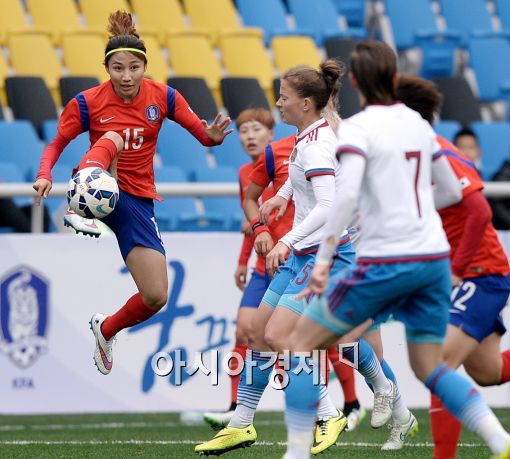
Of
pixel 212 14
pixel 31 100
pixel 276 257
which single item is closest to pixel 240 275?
pixel 276 257

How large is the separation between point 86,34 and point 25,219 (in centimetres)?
425

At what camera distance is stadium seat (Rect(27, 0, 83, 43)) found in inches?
580

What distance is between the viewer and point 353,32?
16.0 metres

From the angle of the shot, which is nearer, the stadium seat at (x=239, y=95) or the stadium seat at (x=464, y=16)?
the stadium seat at (x=239, y=95)

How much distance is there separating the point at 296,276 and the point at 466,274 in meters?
1.07

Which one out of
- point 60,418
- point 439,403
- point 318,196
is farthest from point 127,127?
point 60,418

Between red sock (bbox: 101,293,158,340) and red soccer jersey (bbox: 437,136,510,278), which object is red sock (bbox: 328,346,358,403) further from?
red soccer jersey (bbox: 437,136,510,278)

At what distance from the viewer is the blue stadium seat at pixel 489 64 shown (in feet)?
53.2

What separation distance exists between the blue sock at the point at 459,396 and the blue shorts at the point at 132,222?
2.82 meters

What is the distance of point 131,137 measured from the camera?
25.3 ft

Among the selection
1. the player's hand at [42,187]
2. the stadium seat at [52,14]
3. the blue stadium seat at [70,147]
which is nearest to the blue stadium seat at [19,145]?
the blue stadium seat at [70,147]

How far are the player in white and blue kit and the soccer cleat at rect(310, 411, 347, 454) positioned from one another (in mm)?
1727

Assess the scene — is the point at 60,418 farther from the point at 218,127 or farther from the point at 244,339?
the point at 218,127

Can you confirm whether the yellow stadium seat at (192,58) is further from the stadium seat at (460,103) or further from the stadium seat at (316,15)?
the stadium seat at (460,103)
